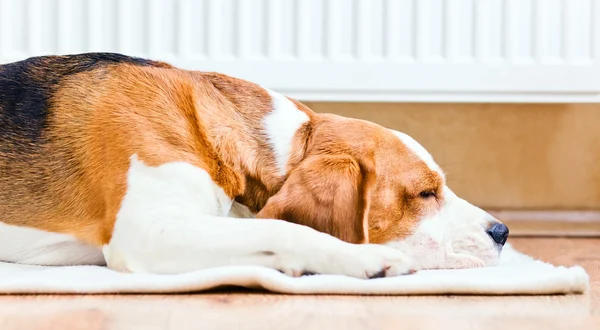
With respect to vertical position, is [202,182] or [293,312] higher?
[202,182]

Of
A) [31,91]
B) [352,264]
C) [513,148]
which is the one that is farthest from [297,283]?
[513,148]

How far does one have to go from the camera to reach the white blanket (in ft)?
4.23

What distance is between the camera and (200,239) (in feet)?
4.53

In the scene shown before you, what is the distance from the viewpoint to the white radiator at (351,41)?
2.34 meters

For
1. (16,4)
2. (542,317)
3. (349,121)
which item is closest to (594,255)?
(349,121)

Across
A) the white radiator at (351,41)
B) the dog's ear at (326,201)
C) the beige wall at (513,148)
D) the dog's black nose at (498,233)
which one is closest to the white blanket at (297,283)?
the dog's ear at (326,201)

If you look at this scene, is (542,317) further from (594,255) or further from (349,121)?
(594,255)

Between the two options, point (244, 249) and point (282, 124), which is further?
point (282, 124)

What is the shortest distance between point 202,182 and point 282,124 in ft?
0.80

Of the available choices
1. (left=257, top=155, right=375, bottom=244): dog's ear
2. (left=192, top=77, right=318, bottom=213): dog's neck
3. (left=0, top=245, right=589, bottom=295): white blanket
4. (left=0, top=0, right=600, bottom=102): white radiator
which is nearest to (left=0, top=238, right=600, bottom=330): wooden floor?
(left=0, top=245, right=589, bottom=295): white blanket

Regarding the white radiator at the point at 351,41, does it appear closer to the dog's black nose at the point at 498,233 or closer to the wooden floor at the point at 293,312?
the dog's black nose at the point at 498,233

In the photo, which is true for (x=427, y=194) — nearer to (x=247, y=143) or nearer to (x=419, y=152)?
(x=419, y=152)

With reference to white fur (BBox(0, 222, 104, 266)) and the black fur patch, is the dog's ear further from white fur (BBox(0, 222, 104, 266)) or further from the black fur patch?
the black fur patch

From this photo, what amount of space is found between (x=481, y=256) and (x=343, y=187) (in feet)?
1.15
